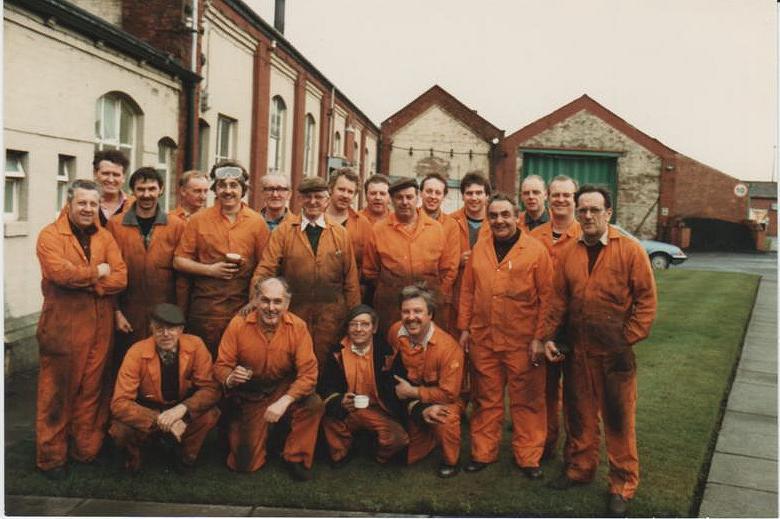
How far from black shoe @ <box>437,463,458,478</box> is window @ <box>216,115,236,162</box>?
37.2 feet

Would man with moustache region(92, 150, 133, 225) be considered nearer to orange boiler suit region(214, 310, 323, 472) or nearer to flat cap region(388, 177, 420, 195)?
orange boiler suit region(214, 310, 323, 472)

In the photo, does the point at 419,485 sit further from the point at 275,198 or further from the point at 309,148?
the point at 309,148

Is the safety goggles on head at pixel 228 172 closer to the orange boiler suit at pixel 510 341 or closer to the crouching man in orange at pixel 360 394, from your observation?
the crouching man in orange at pixel 360 394

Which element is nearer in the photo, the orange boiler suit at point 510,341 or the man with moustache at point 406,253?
the orange boiler suit at point 510,341

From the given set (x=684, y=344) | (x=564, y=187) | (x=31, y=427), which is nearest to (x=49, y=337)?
(x=31, y=427)

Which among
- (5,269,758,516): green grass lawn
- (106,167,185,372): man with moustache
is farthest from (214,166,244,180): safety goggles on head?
(5,269,758,516): green grass lawn

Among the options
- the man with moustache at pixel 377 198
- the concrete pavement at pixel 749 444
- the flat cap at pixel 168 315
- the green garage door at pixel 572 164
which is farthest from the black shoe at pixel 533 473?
the green garage door at pixel 572 164

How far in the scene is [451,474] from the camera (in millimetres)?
5031

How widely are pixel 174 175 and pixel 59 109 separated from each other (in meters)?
4.31

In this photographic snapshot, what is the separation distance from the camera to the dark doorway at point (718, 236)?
24094mm

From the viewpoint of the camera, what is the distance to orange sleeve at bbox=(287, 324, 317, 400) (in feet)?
16.6

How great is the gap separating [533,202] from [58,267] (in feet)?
11.7

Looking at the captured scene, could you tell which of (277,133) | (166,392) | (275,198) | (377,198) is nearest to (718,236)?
(277,133)

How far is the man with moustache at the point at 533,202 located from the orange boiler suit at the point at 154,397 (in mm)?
2694
